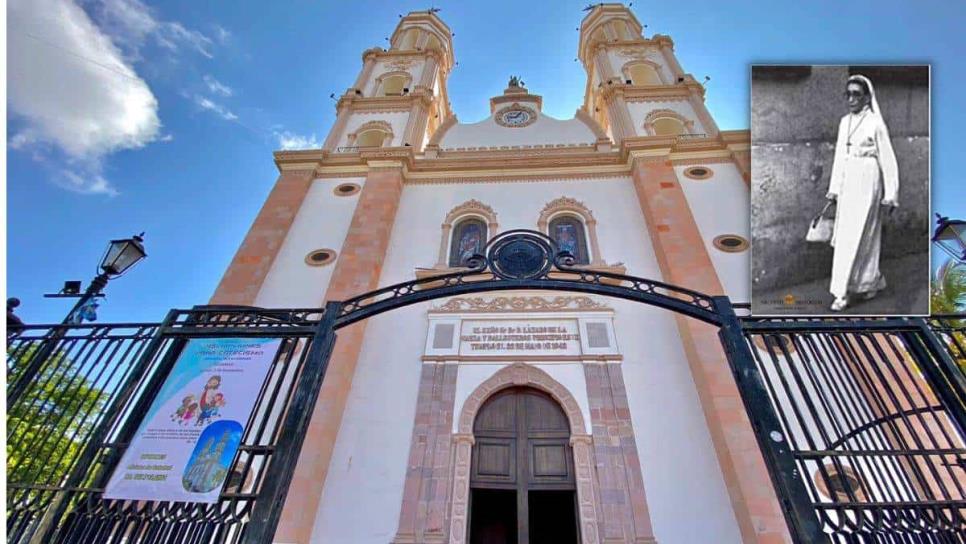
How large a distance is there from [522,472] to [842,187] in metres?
5.33

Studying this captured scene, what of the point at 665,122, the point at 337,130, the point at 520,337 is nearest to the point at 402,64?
the point at 337,130

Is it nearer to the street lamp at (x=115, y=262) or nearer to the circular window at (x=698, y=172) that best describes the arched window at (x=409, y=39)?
the circular window at (x=698, y=172)

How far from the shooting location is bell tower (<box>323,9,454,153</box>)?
14.0m

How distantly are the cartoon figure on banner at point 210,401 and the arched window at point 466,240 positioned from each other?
223 inches

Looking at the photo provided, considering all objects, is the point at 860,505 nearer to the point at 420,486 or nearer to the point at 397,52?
the point at 420,486

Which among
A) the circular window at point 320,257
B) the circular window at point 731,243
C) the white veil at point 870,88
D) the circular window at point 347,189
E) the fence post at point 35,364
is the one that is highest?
the circular window at point 347,189

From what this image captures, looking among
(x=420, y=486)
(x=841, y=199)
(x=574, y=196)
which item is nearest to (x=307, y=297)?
(x=420, y=486)

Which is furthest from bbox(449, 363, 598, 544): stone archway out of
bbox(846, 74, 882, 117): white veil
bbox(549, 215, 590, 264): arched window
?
bbox(846, 74, 882, 117): white veil

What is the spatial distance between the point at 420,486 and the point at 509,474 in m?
1.30

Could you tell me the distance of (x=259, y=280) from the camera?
8852 mm

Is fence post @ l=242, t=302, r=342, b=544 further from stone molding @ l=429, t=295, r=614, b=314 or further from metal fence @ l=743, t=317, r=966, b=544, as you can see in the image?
metal fence @ l=743, t=317, r=966, b=544

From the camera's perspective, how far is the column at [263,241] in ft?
28.2

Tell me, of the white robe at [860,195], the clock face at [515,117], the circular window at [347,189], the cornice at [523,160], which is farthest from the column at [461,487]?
the clock face at [515,117]

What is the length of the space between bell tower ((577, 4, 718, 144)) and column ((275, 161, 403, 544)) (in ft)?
21.8
